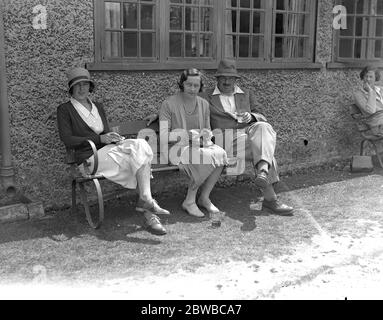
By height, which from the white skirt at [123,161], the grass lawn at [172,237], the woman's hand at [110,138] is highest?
the woman's hand at [110,138]

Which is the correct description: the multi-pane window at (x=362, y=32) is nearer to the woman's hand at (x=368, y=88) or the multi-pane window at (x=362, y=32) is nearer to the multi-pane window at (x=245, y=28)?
the woman's hand at (x=368, y=88)

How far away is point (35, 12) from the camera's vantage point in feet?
15.9

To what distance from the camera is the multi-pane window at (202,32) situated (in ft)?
17.8

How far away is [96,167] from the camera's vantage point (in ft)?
14.7

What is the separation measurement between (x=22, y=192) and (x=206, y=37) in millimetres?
2668


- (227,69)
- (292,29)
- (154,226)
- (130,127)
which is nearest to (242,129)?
(227,69)

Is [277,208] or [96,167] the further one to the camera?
[277,208]

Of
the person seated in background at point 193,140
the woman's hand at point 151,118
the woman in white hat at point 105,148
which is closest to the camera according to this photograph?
the woman in white hat at point 105,148

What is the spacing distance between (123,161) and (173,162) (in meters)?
0.65

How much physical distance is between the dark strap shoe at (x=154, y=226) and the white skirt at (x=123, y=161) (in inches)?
12.0

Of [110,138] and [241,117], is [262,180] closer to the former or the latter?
[241,117]

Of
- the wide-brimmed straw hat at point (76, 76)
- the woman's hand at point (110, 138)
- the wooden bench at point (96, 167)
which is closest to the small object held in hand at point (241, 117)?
the wooden bench at point (96, 167)

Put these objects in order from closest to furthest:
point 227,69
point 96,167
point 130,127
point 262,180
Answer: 1. point 96,167
2. point 262,180
3. point 130,127
4. point 227,69

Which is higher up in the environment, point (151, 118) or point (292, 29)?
point (292, 29)
